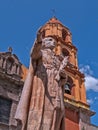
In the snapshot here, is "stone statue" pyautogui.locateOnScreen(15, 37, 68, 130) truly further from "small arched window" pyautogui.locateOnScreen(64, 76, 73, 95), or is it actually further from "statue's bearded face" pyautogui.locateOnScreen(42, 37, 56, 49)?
"small arched window" pyautogui.locateOnScreen(64, 76, 73, 95)

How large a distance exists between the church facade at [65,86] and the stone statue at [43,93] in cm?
616

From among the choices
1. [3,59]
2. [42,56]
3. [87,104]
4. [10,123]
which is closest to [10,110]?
[10,123]

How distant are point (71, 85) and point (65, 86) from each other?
4.32 meters

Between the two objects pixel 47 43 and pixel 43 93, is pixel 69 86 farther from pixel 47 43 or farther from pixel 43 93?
pixel 43 93

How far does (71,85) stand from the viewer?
23422mm

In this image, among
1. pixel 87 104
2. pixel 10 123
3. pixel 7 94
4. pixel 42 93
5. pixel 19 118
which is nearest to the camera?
pixel 19 118

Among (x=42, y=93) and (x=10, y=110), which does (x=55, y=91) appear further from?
(x=10, y=110)

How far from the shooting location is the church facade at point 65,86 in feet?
53.9

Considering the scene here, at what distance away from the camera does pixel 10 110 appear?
1627 centimetres

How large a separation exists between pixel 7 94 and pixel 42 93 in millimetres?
11705

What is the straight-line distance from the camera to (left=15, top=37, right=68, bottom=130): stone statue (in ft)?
16.7

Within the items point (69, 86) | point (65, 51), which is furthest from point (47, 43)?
point (65, 51)

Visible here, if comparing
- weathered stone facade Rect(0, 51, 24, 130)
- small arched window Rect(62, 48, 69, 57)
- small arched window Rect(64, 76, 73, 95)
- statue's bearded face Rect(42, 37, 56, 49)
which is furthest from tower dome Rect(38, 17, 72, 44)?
statue's bearded face Rect(42, 37, 56, 49)

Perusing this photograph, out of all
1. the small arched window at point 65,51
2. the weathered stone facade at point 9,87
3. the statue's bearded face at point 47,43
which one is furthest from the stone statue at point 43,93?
the small arched window at point 65,51
